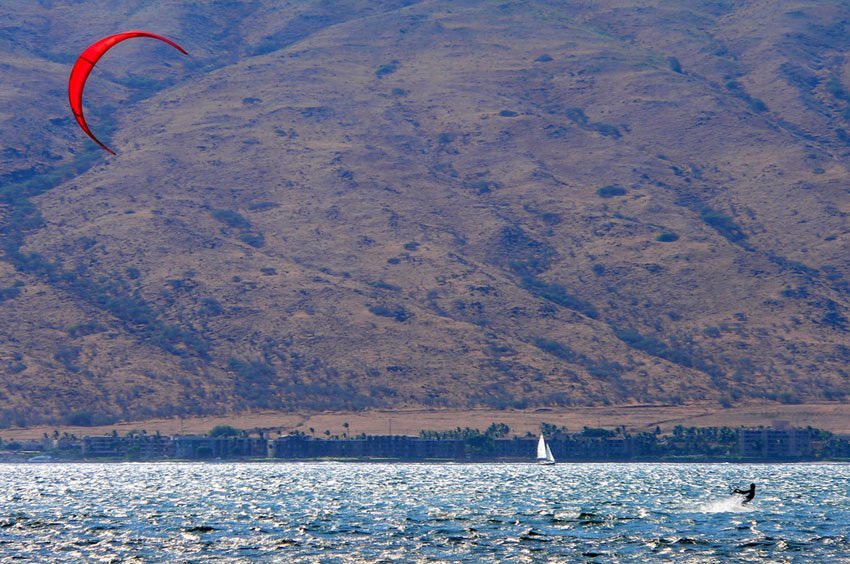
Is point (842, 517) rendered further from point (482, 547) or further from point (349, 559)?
point (349, 559)

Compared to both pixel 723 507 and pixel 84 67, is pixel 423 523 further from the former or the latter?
pixel 84 67

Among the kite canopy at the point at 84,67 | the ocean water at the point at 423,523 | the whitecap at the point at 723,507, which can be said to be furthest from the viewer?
the whitecap at the point at 723,507

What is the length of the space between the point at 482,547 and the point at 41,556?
23318mm

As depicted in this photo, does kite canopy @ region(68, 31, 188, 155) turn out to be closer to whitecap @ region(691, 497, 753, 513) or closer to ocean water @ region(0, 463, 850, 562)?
ocean water @ region(0, 463, 850, 562)

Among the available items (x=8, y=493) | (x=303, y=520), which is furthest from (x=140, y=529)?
(x=8, y=493)

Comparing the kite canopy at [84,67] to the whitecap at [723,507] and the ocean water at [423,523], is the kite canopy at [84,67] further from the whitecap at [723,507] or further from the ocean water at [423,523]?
the whitecap at [723,507]

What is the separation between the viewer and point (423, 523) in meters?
94.5

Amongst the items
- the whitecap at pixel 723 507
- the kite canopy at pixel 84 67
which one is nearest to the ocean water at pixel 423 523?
the whitecap at pixel 723 507

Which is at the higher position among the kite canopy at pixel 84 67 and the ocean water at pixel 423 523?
Answer: the kite canopy at pixel 84 67

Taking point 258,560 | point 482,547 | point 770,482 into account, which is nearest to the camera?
point 258,560

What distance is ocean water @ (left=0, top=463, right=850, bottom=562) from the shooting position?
75375 millimetres

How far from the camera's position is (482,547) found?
255ft

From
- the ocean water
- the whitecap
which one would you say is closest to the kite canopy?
the ocean water

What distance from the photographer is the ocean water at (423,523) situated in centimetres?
7538
